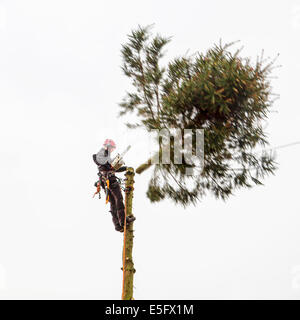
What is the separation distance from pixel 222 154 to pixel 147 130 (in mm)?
2013

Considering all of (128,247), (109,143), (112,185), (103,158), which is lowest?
(128,247)

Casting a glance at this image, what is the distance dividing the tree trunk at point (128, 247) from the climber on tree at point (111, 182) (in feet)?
0.55

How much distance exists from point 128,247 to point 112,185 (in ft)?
5.16

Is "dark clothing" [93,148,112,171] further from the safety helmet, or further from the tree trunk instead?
the tree trunk

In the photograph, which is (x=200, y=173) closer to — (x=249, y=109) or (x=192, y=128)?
(x=192, y=128)

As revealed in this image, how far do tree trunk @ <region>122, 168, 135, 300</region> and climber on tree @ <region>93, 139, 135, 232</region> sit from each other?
0.17 m

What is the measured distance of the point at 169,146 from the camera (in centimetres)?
841

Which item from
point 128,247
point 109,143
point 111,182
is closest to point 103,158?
point 109,143

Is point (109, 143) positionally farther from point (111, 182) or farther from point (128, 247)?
point (128, 247)

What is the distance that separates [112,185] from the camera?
28.1 feet

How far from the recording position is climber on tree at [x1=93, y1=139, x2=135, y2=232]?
845 cm

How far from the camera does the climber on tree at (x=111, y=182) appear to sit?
8.45 meters

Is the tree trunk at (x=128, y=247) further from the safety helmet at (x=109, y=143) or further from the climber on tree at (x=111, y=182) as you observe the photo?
the safety helmet at (x=109, y=143)

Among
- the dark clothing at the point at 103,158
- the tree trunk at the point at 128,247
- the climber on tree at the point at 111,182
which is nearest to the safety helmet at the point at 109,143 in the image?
the climber on tree at the point at 111,182
